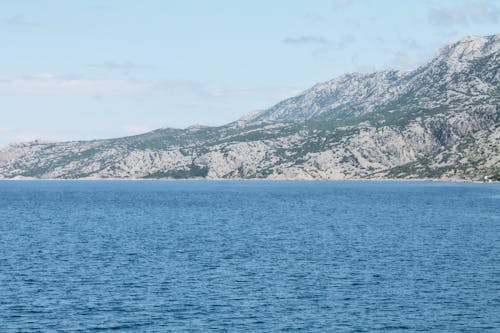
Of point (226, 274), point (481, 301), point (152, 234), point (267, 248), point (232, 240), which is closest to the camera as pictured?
point (481, 301)

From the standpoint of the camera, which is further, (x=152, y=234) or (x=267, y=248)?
(x=152, y=234)

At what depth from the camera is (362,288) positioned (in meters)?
83.0

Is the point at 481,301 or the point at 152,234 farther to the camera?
the point at 152,234

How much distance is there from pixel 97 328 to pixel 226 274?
29236 mm

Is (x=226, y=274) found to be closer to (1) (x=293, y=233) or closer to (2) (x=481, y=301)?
(2) (x=481, y=301)

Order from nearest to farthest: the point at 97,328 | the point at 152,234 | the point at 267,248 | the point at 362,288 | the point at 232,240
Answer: the point at 97,328
the point at 362,288
the point at 267,248
the point at 232,240
the point at 152,234

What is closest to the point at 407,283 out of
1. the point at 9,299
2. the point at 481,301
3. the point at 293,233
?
the point at 481,301

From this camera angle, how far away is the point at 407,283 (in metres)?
85.9

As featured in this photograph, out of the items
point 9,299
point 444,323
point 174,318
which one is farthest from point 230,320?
point 9,299

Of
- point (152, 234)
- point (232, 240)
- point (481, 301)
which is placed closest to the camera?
point (481, 301)

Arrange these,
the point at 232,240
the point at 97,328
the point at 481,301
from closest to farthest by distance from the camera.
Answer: the point at 97,328 < the point at 481,301 < the point at 232,240

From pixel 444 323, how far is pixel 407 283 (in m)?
18.6

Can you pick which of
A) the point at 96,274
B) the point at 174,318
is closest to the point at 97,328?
the point at 174,318

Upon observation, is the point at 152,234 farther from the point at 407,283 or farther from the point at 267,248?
the point at 407,283
